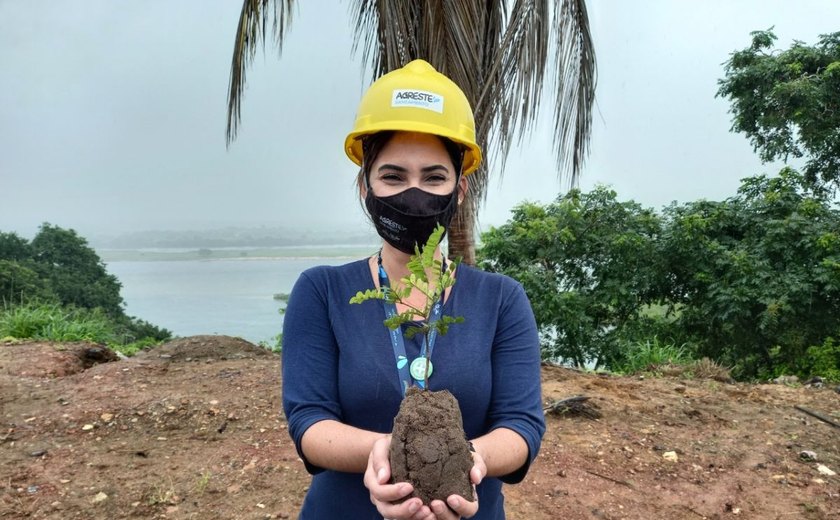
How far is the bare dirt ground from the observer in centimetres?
301

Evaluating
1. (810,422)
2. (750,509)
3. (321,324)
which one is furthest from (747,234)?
(321,324)

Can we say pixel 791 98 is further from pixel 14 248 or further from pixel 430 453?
pixel 14 248

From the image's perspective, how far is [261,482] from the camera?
3230mm

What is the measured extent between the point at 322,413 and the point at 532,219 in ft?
24.2

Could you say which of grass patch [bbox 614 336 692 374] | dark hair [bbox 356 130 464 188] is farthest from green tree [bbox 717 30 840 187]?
dark hair [bbox 356 130 464 188]

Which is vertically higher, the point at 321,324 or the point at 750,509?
the point at 321,324

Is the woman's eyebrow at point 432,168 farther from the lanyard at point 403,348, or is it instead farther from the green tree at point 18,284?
the green tree at point 18,284

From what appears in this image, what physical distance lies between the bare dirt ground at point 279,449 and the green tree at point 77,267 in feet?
35.3

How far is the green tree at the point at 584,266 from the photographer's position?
7191 mm

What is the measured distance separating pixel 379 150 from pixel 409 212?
171mm

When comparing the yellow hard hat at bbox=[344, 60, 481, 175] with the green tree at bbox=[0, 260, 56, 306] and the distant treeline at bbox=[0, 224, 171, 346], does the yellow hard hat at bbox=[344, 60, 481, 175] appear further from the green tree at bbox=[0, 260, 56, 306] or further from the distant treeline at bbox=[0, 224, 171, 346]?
the green tree at bbox=[0, 260, 56, 306]

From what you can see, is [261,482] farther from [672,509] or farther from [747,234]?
[747,234]

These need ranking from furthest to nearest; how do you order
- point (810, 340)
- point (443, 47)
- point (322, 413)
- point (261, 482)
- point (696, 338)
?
point (696, 338), point (810, 340), point (443, 47), point (261, 482), point (322, 413)

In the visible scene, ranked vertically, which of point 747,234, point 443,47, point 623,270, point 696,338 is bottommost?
point 696,338
